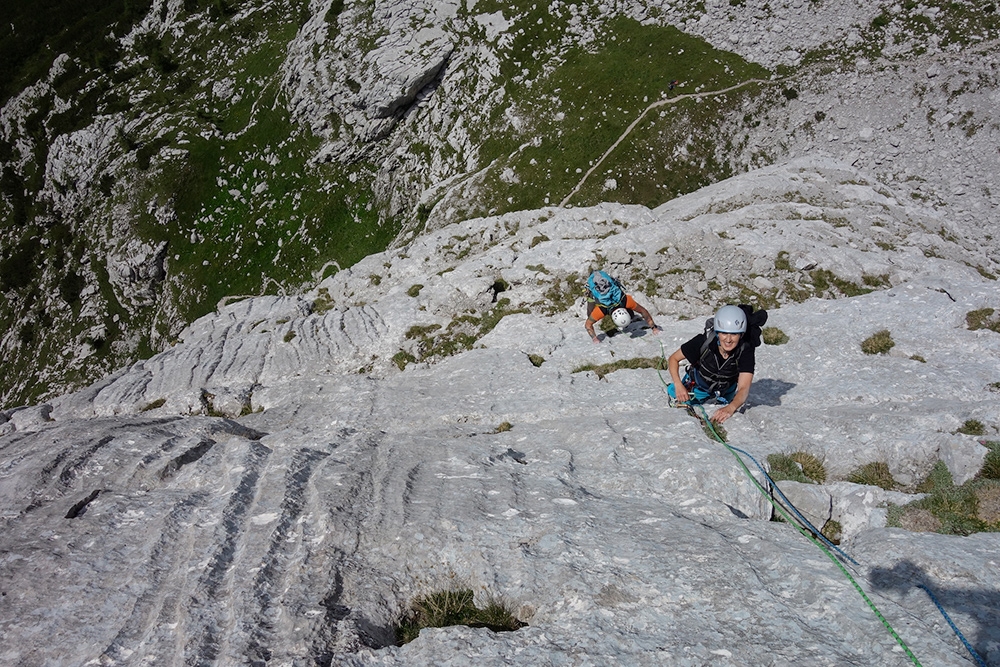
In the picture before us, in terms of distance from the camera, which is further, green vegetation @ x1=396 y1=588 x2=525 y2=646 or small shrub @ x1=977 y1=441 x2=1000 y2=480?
small shrub @ x1=977 y1=441 x2=1000 y2=480

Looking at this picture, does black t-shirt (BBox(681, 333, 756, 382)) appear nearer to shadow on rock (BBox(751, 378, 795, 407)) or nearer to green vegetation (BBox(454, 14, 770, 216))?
shadow on rock (BBox(751, 378, 795, 407))

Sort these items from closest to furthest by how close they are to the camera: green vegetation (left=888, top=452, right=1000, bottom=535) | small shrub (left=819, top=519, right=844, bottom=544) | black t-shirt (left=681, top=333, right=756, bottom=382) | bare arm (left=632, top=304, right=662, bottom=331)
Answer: green vegetation (left=888, top=452, right=1000, bottom=535), small shrub (left=819, top=519, right=844, bottom=544), black t-shirt (left=681, top=333, right=756, bottom=382), bare arm (left=632, top=304, right=662, bottom=331)

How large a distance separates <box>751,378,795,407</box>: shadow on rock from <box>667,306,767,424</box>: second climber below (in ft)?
7.03

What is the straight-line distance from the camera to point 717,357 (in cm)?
1391

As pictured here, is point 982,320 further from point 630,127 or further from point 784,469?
point 630,127

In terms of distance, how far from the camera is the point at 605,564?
897cm

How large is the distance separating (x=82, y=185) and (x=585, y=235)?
3699 inches

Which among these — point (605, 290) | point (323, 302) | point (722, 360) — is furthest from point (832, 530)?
point (323, 302)

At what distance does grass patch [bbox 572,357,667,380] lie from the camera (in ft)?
66.0

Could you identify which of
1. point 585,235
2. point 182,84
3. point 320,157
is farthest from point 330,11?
point 585,235

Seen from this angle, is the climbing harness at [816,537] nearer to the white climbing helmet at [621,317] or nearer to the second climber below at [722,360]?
the second climber below at [722,360]

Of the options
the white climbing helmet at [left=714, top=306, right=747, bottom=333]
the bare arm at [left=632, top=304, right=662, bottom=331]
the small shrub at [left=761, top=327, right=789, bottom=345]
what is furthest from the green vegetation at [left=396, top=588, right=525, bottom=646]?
the small shrub at [left=761, top=327, right=789, bottom=345]

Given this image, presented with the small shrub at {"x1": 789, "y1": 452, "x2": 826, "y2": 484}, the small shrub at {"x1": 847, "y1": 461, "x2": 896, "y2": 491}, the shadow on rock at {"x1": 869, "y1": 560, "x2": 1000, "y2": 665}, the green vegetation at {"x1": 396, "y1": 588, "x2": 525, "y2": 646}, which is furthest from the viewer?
the small shrub at {"x1": 789, "y1": 452, "x2": 826, "y2": 484}

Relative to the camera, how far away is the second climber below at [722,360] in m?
12.4
